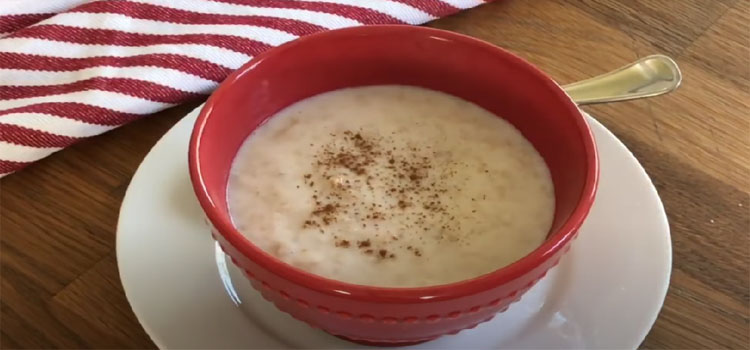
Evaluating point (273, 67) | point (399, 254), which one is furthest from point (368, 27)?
point (399, 254)

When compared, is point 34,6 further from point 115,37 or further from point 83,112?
point 83,112

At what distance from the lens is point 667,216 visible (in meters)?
0.78

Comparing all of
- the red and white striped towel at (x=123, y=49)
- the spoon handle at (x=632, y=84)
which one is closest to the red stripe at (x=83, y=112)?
the red and white striped towel at (x=123, y=49)

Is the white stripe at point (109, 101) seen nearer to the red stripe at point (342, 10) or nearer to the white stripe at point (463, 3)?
the red stripe at point (342, 10)

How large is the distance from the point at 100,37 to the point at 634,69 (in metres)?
0.60

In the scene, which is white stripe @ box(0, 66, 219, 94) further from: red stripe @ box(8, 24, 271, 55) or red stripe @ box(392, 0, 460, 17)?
red stripe @ box(392, 0, 460, 17)

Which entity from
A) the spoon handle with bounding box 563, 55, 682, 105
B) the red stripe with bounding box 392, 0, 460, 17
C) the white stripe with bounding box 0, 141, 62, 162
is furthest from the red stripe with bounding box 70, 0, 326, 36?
the spoon handle with bounding box 563, 55, 682, 105

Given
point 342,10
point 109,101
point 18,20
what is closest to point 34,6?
point 18,20

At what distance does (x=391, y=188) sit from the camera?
0.71 meters

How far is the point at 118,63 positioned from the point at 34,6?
0.63ft

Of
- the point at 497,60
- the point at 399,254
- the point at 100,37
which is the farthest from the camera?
the point at 100,37

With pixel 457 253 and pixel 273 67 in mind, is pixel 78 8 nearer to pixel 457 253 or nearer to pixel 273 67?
pixel 273 67

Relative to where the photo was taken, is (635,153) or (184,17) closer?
(635,153)

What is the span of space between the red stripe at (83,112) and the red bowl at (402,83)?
0.19 metres
